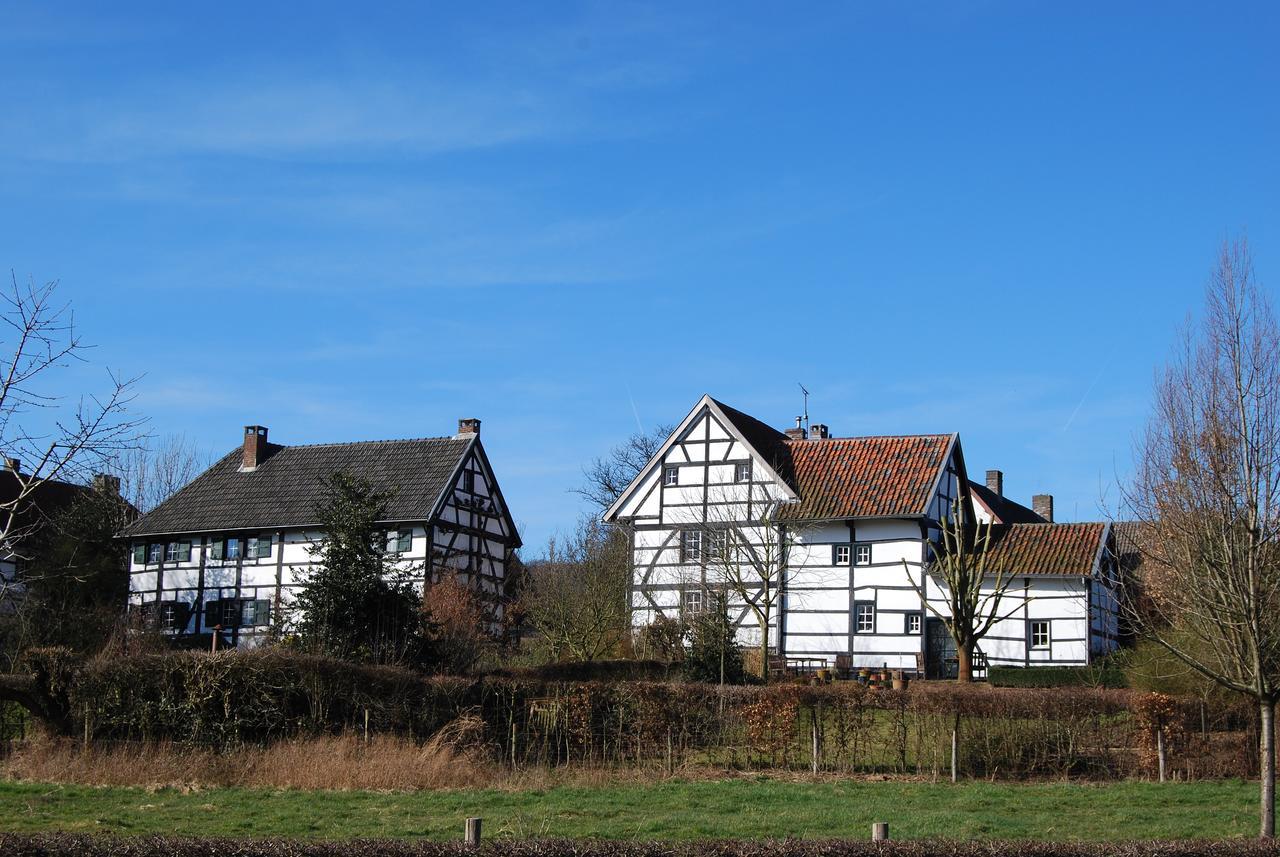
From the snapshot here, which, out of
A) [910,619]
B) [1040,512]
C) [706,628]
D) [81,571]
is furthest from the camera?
[1040,512]

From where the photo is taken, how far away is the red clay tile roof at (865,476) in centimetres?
3991

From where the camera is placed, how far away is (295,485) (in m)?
48.8

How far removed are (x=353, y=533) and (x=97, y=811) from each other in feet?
48.8

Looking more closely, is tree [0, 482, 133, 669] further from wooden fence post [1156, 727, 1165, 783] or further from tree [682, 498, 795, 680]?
wooden fence post [1156, 727, 1165, 783]

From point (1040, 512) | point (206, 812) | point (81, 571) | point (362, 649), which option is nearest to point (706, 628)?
point (362, 649)

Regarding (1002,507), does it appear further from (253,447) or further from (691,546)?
(253,447)

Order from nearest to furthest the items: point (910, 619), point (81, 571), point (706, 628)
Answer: point (706, 628), point (910, 619), point (81, 571)

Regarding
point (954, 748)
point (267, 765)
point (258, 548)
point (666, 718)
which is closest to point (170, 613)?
point (258, 548)

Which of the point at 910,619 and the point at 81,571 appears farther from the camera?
the point at 81,571

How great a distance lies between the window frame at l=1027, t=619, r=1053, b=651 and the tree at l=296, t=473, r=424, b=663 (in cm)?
1810

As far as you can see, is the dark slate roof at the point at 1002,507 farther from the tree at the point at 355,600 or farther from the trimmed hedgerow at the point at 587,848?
the trimmed hedgerow at the point at 587,848

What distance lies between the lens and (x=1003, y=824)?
16.1 meters

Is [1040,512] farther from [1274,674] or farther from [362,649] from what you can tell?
[1274,674]

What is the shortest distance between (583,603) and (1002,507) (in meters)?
22.0
